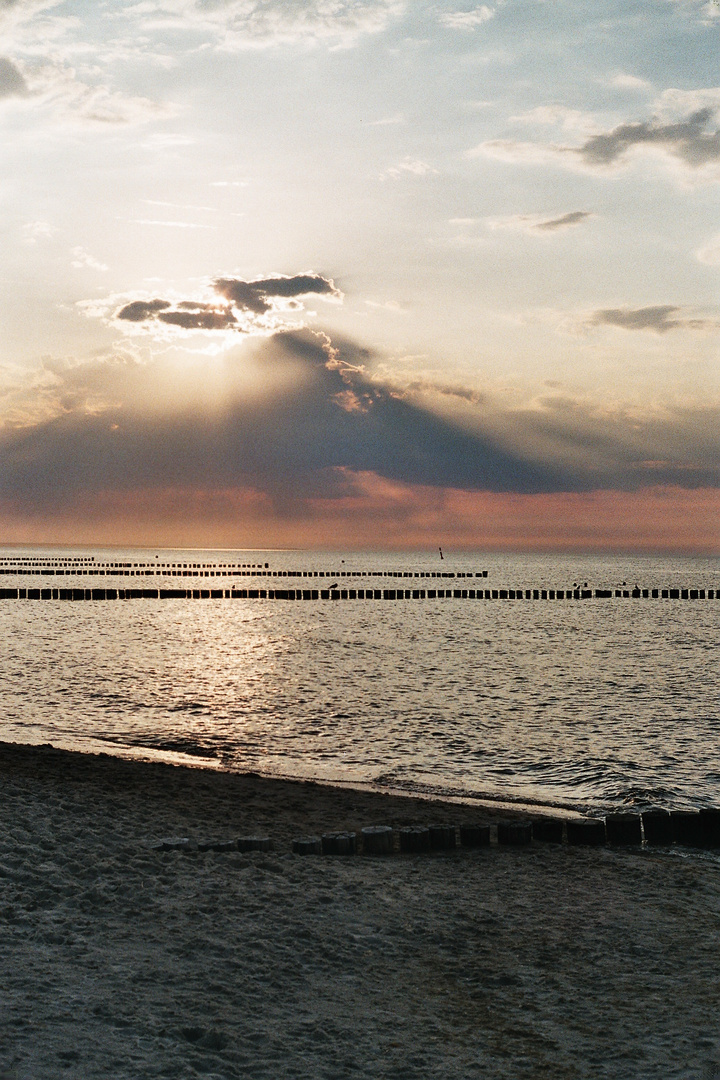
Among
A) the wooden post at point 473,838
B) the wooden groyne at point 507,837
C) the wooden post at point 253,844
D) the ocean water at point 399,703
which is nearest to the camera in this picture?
the wooden post at point 253,844

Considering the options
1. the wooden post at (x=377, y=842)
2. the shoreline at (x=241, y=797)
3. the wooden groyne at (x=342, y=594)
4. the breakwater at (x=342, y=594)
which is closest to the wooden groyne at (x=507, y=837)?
the wooden post at (x=377, y=842)

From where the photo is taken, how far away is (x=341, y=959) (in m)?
7.43

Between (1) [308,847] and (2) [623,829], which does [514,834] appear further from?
(1) [308,847]

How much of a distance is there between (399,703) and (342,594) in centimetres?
6791

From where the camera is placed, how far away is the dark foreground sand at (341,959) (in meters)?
5.87

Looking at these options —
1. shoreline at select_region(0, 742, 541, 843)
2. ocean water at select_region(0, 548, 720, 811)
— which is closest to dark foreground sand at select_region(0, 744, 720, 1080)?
shoreline at select_region(0, 742, 541, 843)

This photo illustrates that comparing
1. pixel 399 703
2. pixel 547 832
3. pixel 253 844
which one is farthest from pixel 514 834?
pixel 399 703

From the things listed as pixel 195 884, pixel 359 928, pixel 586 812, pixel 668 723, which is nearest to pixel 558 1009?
pixel 359 928

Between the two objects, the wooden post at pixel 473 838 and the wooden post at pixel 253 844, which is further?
the wooden post at pixel 473 838

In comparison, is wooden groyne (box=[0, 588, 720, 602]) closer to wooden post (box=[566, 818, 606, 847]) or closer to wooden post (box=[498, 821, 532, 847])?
wooden post (box=[498, 821, 532, 847])

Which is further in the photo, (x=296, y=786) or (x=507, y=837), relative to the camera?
(x=296, y=786)

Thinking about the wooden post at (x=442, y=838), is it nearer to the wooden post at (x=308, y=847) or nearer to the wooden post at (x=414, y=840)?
the wooden post at (x=414, y=840)

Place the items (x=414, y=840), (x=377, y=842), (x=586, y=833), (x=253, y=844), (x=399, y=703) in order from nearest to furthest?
(x=253, y=844), (x=377, y=842), (x=414, y=840), (x=586, y=833), (x=399, y=703)

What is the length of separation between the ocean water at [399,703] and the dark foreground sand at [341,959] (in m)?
5.40
